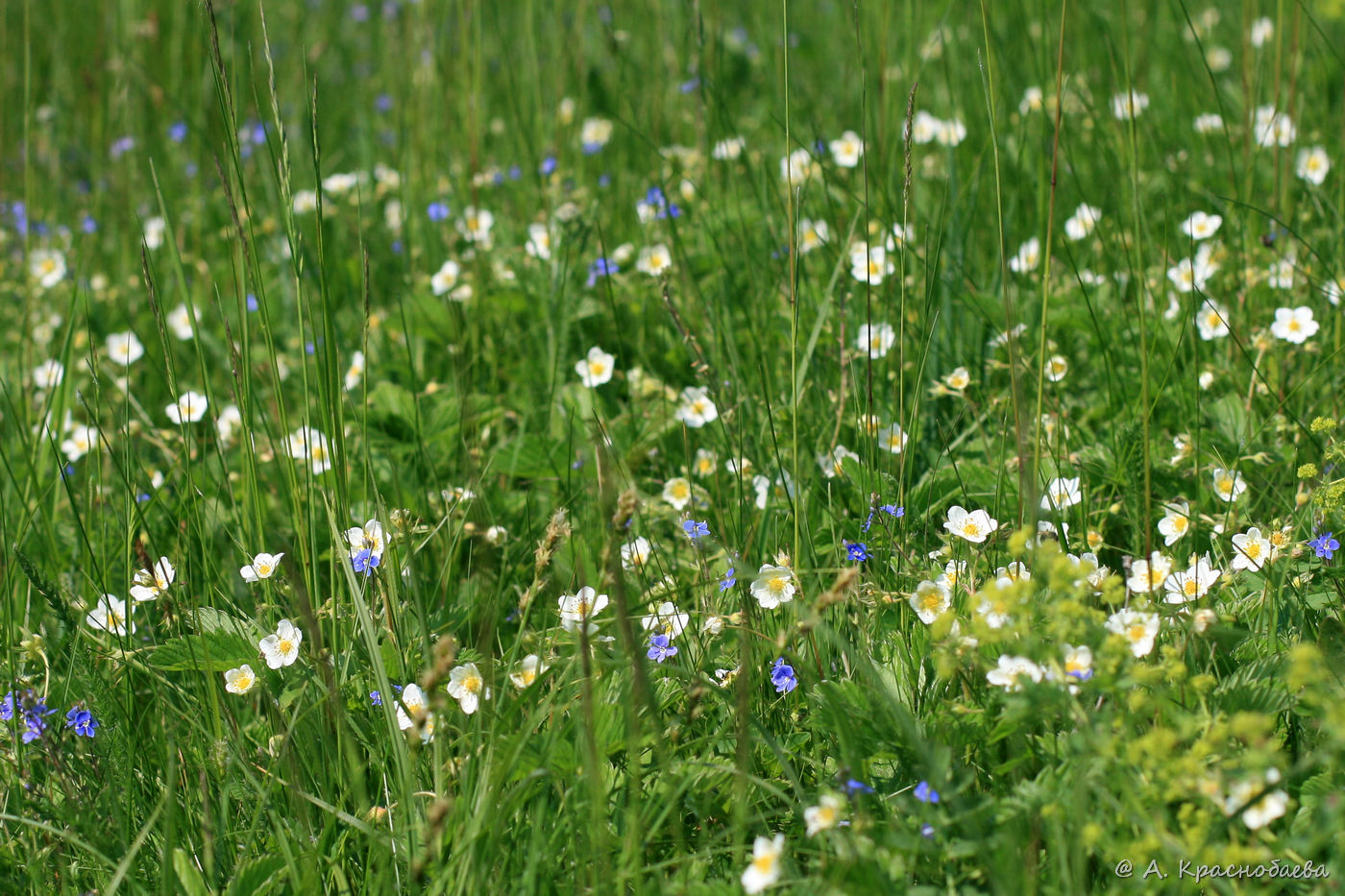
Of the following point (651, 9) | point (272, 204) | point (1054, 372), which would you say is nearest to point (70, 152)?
point (272, 204)

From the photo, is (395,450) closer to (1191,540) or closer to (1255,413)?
(1191,540)

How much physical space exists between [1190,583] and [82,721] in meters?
1.74

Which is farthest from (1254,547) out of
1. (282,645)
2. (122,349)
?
(122,349)

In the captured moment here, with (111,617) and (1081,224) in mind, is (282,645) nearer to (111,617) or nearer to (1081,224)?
(111,617)

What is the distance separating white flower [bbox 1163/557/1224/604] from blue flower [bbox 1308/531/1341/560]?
0.48ft

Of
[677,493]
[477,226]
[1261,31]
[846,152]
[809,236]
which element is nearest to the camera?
[677,493]

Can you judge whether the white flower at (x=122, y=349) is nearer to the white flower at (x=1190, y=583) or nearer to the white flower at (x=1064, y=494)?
Result: the white flower at (x=1064, y=494)

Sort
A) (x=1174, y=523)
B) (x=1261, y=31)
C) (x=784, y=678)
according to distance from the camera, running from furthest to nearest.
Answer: (x=1261, y=31), (x=1174, y=523), (x=784, y=678)

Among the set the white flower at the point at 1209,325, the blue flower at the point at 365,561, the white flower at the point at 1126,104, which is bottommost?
the blue flower at the point at 365,561

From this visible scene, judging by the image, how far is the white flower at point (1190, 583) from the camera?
1.74 metres

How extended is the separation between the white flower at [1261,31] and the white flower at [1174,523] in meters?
2.25

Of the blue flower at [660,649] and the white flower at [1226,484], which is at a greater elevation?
the white flower at [1226,484]

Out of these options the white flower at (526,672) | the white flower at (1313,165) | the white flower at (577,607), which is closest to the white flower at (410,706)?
the white flower at (526,672)

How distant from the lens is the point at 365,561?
189cm
